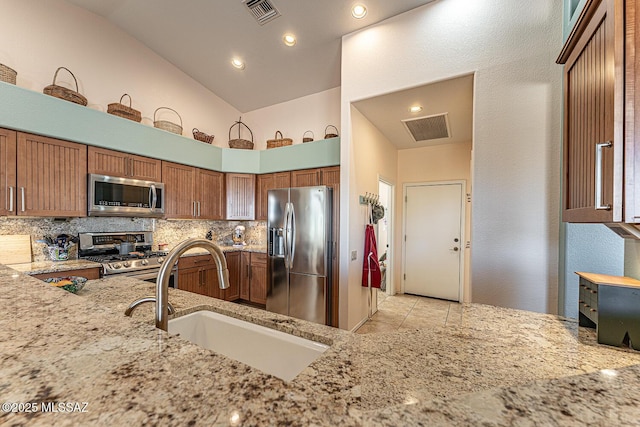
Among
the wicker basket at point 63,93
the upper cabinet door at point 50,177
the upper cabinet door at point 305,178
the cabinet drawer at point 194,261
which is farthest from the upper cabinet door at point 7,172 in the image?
the upper cabinet door at point 305,178

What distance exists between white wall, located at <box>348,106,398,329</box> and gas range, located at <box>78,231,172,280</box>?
6.84 ft

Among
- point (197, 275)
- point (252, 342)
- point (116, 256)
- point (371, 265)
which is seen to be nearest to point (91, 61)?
point (116, 256)

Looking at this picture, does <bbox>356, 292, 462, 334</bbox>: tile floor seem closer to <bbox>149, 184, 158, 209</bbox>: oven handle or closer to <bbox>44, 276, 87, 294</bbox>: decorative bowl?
<bbox>44, 276, 87, 294</bbox>: decorative bowl

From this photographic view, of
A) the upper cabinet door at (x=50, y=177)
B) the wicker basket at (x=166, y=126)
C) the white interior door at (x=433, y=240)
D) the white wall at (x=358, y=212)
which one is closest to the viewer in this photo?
the upper cabinet door at (x=50, y=177)

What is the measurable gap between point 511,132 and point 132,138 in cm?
384

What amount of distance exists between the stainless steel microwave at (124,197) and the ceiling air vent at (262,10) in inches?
90.8

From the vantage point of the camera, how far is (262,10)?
9.18ft

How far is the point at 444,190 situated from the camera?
14.1 ft

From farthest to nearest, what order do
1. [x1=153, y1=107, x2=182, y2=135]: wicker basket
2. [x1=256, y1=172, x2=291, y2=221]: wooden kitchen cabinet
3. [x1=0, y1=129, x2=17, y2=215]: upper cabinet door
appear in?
[x1=256, y1=172, x2=291, y2=221]: wooden kitchen cabinet < [x1=153, y1=107, x2=182, y2=135]: wicker basket < [x1=0, y1=129, x2=17, y2=215]: upper cabinet door

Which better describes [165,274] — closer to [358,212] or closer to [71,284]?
[71,284]

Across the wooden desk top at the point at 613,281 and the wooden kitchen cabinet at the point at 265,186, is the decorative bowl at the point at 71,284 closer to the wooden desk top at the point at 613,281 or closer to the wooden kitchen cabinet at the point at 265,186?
the wooden desk top at the point at 613,281

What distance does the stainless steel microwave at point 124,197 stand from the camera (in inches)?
110

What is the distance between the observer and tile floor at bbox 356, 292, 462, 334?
330 cm

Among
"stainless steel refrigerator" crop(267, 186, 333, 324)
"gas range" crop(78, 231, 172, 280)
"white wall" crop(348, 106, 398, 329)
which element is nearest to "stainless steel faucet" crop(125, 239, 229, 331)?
"white wall" crop(348, 106, 398, 329)
